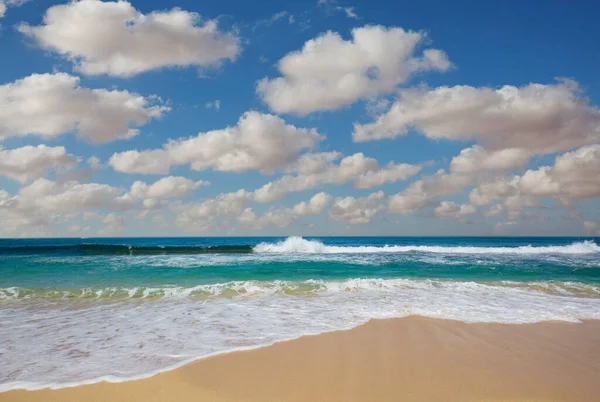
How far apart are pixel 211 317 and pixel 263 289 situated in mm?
4115

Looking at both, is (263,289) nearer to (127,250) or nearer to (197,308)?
(197,308)

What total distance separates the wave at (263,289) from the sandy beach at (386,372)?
5573mm

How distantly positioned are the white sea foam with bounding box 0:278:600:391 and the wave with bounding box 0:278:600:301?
0.04 m

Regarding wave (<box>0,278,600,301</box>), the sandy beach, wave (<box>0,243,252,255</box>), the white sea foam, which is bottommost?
wave (<box>0,243,252,255</box>)

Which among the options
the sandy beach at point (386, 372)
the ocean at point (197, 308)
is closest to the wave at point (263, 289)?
the ocean at point (197, 308)

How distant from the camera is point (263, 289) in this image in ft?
38.8

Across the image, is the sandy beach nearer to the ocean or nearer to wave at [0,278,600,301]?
the ocean

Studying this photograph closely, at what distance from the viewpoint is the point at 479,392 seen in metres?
4.00

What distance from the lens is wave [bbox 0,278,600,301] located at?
10.9m

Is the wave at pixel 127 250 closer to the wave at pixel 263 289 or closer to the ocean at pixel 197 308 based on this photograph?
the ocean at pixel 197 308

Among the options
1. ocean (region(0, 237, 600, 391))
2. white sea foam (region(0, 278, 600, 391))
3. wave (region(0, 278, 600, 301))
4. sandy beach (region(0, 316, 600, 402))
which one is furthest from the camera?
wave (region(0, 278, 600, 301))

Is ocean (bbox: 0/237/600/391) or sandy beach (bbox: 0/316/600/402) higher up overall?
sandy beach (bbox: 0/316/600/402)

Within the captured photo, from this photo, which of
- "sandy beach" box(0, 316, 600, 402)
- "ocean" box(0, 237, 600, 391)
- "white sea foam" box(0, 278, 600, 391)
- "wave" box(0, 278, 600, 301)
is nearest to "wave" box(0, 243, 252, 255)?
"ocean" box(0, 237, 600, 391)

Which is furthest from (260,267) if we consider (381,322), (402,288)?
(381,322)
